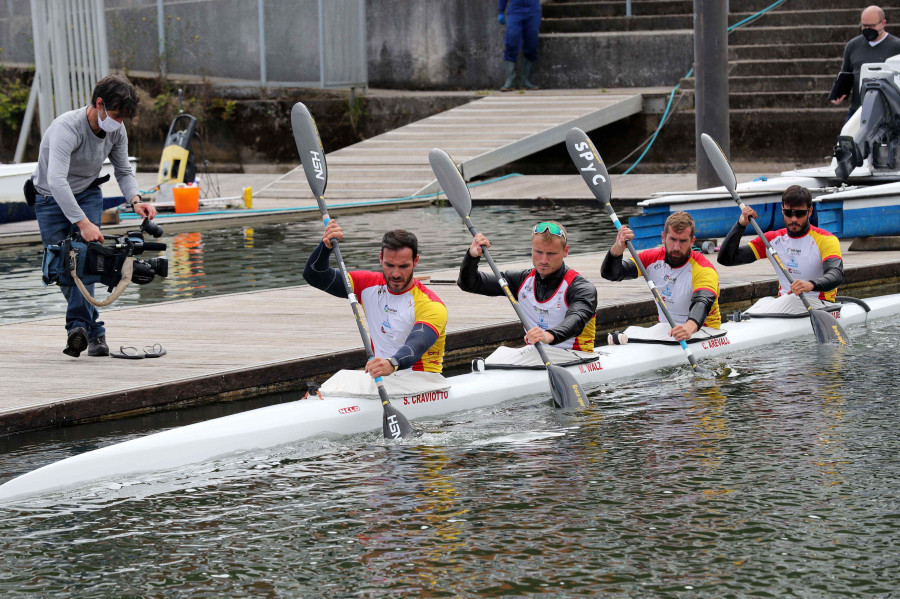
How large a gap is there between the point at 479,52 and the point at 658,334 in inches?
594

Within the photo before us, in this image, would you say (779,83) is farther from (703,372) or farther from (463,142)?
(703,372)

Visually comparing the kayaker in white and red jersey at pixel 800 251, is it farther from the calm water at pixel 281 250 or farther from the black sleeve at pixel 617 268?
the calm water at pixel 281 250

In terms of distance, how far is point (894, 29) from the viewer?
65.2 feet

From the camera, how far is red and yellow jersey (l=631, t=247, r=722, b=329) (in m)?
8.27

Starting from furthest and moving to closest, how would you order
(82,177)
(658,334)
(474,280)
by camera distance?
1. (658,334)
2. (82,177)
3. (474,280)

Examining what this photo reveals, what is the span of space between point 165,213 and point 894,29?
11.1m

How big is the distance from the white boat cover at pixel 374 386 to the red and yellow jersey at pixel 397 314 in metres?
0.11

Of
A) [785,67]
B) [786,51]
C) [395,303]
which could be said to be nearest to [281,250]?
[395,303]

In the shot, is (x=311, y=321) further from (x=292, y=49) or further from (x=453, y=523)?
(x=292, y=49)

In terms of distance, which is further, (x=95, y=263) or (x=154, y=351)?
(x=154, y=351)

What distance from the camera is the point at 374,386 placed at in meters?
6.76

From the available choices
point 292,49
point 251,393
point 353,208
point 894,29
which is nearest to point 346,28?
point 292,49

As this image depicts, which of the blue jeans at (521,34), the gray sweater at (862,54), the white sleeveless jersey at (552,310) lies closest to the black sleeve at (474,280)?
the white sleeveless jersey at (552,310)

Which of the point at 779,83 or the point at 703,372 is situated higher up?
the point at 779,83
